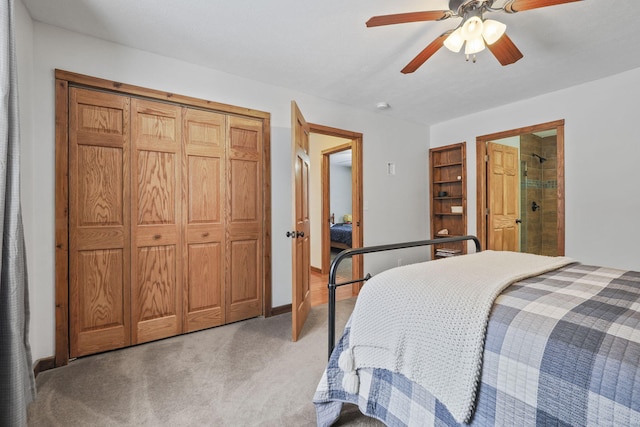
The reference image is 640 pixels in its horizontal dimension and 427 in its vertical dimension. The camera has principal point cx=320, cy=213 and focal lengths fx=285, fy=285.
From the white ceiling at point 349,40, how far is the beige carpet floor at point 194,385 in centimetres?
239

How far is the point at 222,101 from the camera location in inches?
106

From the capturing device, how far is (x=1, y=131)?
1133 mm

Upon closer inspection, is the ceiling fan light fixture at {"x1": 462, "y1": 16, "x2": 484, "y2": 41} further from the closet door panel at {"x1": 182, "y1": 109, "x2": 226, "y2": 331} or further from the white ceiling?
the closet door panel at {"x1": 182, "y1": 109, "x2": 226, "y2": 331}

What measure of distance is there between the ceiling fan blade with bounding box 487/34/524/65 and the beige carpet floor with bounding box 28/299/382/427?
2311 mm

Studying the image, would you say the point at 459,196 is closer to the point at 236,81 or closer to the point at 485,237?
the point at 485,237

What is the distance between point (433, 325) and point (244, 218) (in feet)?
6.99

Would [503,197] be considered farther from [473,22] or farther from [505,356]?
[505,356]

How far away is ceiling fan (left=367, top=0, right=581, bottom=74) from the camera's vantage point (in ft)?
4.89

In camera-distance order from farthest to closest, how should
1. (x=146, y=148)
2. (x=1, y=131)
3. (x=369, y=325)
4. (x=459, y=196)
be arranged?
(x=459, y=196)
(x=146, y=148)
(x=369, y=325)
(x=1, y=131)

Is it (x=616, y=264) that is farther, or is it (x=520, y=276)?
(x=616, y=264)

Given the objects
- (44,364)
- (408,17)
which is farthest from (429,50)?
(44,364)

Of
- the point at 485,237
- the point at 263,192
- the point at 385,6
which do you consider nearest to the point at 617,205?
the point at 485,237

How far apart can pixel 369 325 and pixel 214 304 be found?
6.11 ft

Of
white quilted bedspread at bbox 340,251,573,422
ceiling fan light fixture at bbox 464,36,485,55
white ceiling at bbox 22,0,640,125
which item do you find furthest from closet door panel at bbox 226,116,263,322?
ceiling fan light fixture at bbox 464,36,485,55
